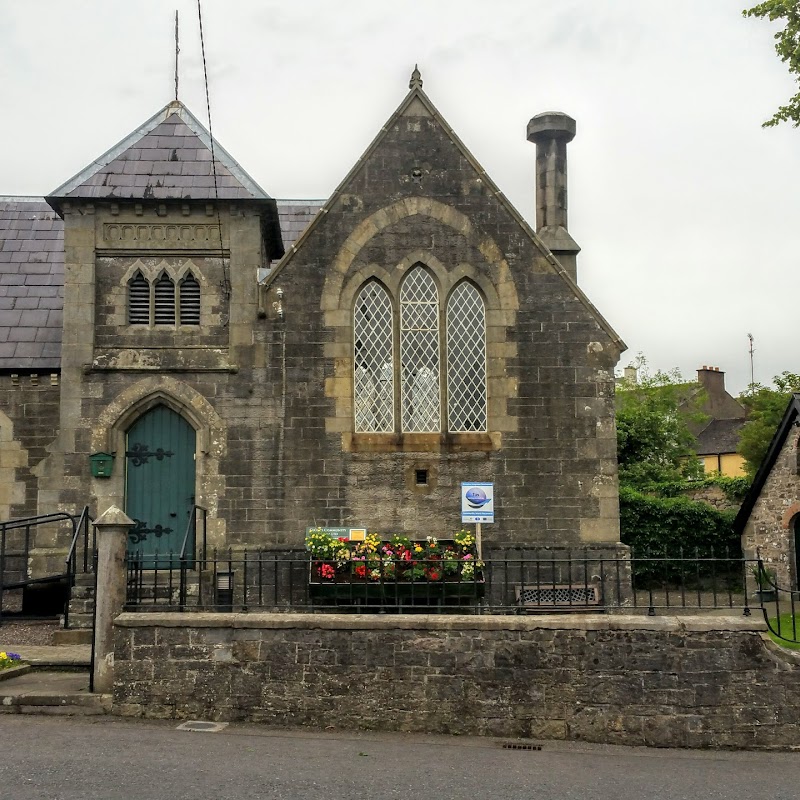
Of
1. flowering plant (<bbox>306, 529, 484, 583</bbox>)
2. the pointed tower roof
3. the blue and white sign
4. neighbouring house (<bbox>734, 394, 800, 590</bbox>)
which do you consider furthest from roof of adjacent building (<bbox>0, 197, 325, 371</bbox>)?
neighbouring house (<bbox>734, 394, 800, 590</bbox>)

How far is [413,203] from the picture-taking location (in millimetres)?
15789

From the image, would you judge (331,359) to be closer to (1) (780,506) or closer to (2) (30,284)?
(2) (30,284)

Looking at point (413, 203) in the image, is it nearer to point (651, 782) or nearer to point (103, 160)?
point (103, 160)

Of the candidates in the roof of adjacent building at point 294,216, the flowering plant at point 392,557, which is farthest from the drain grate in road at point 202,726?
the roof of adjacent building at point 294,216

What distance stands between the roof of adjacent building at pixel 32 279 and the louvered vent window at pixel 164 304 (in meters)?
2.29

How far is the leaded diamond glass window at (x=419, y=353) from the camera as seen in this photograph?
15.6m

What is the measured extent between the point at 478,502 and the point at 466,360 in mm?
3118

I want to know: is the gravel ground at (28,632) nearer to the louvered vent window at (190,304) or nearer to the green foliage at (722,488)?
the louvered vent window at (190,304)

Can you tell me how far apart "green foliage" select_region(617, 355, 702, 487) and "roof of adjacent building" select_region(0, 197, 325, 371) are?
13.5 meters

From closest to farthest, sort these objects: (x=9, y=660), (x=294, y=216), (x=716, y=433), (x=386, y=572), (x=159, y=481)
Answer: (x=9, y=660) < (x=386, y=572) < (x=159, y=481) < (x=294, y=216) < (x=716, y=433)

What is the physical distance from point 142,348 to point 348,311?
3255 millimetres

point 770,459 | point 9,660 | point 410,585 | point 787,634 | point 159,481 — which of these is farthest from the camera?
point 770,459

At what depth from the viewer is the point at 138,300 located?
15.5m

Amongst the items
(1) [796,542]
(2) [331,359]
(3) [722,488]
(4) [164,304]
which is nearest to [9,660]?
(4) [164,304]
